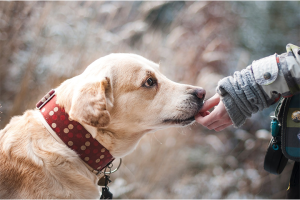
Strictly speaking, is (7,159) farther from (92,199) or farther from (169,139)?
(169,139)

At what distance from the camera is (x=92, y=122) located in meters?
1.48

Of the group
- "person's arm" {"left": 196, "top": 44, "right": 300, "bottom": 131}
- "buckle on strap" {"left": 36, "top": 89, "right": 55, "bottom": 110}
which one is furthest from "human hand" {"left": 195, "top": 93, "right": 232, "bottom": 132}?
"buckle on strap" {"left": 36, "top": 89, "right": 55, "bottom": 110}

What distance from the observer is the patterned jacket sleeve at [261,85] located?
1457 mm

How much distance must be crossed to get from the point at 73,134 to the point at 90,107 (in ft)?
0.81

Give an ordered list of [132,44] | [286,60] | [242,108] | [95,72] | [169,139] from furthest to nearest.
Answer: [132,44] < [169,139] < [95,72] < [242,108] < [286,60]

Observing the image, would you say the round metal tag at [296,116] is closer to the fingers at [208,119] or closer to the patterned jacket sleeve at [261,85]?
the patterned jacket sleeve at [261,85]

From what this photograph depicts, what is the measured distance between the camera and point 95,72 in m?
1.76

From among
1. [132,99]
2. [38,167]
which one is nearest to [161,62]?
[132,99]

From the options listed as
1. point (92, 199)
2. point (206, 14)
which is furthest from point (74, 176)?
point (206, 14)

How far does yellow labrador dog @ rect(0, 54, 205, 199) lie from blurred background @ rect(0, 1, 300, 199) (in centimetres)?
120

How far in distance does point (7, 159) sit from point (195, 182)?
265 centimetres

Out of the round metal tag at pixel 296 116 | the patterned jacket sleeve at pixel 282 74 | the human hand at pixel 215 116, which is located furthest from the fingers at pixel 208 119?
the round metal tag at pixel 296 116

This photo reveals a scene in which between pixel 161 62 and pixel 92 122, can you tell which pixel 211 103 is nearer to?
pixel 92 122

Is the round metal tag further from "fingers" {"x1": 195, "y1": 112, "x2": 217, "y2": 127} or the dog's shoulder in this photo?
the dog's shoulder
